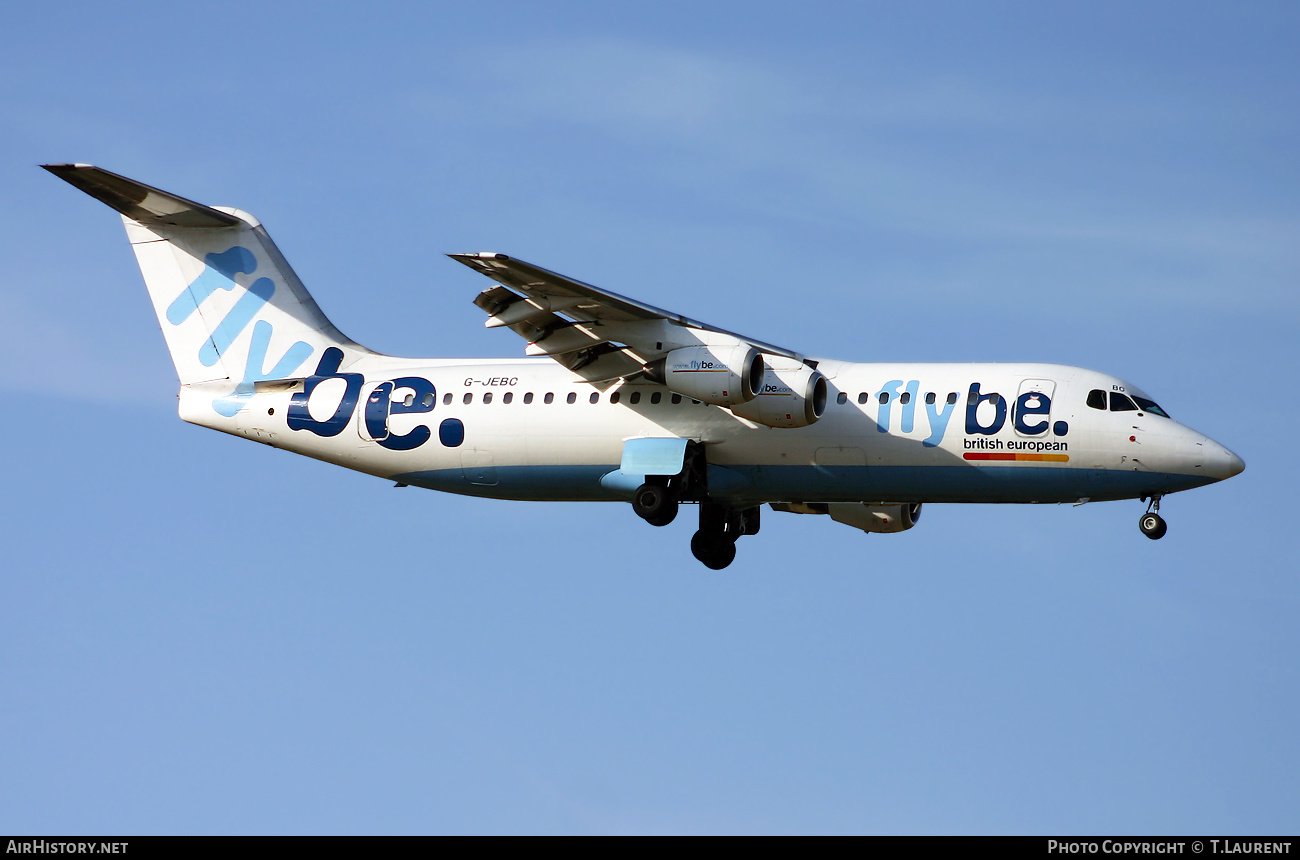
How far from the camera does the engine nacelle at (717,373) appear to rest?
71.1ft

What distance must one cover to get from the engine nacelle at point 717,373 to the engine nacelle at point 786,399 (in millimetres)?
195

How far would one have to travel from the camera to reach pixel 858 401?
22.7m

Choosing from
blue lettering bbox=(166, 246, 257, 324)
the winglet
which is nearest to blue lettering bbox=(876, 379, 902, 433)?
blue lettering bbox=(166, 246, 257, 324)

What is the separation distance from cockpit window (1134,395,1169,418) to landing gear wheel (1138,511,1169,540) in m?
1.30

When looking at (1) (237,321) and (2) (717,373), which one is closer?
(2) (717,373)

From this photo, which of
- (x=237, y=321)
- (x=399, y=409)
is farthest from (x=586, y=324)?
(x=237, y=321)

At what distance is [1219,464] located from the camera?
21.7 metres

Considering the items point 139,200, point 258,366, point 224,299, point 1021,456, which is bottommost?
point 1021,456

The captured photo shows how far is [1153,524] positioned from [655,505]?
638cm

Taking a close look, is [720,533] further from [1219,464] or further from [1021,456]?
[1219,464]

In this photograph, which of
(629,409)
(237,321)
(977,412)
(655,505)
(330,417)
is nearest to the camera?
(977,412)

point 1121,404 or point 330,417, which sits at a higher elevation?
point 1121,404
